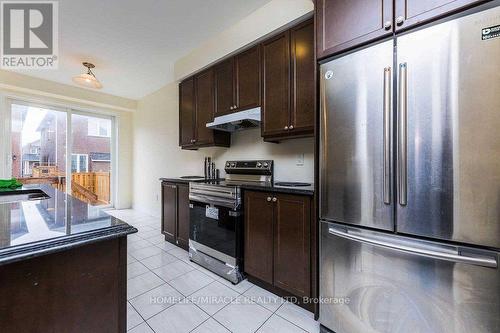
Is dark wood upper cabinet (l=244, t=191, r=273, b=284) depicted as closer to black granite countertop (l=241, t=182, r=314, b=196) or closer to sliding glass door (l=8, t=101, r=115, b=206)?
black granite countertop (l=241, t=182, r=314, b=196)

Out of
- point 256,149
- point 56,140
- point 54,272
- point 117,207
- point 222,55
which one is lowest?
point 117,207

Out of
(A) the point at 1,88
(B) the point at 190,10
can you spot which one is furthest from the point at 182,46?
(A) the point at 1,88

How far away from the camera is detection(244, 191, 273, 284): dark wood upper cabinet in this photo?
1.80 metres

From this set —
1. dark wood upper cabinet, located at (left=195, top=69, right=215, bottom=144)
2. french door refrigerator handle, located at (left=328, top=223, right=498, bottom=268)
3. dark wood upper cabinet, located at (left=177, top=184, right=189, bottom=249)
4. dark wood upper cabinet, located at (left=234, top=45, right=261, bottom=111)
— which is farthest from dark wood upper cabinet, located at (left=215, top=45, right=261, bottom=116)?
french door refrigerator handle, located at (left=328, top=223, right=498, bottom=268)

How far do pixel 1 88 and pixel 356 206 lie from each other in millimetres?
5450

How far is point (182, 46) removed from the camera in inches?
112

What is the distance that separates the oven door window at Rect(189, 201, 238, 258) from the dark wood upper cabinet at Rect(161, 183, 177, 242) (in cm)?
50

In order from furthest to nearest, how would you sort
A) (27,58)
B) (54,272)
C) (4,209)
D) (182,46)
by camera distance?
(27,58), (182,46), (4,209), (54,272)

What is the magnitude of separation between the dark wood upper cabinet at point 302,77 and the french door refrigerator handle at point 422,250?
0.91m

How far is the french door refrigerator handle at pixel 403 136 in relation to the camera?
1.09m

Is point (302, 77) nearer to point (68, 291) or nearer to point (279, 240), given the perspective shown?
point (279, 240)

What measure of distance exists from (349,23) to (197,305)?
2.25m

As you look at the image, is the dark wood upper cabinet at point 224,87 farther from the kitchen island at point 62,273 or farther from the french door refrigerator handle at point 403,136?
the kitchen island at point 62,273

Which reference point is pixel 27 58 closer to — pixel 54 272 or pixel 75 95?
pixel 75 95
